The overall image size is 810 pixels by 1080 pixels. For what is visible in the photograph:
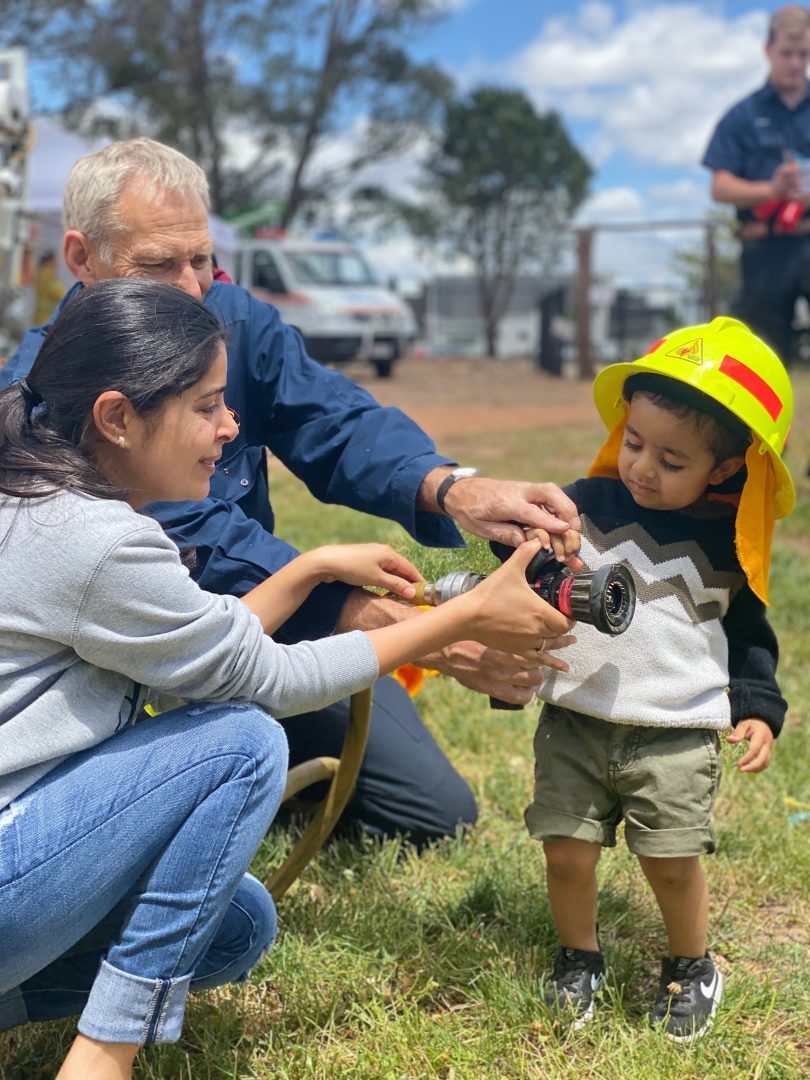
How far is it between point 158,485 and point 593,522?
83cm

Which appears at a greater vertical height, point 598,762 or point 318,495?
point 318,495

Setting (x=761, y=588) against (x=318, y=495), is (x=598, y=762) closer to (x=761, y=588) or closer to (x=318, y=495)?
(x=761, y=588)

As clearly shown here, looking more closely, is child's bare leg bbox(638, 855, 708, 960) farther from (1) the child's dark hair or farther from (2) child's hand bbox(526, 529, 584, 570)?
(1) the child's dark hair

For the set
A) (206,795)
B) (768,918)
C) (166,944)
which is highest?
(206,795)

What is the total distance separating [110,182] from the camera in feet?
8.34

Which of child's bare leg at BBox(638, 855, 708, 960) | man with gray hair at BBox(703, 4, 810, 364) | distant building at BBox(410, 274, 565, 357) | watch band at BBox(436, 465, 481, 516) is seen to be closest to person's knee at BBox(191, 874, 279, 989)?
child's bare leg at BBox(638, 855, 708, 960)

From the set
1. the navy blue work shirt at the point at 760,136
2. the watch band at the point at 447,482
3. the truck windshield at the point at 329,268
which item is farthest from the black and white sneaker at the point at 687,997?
the truck windshield at the point at 329,268

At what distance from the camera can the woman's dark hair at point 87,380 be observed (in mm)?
1820

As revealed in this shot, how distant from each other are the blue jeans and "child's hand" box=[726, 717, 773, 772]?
0.84m

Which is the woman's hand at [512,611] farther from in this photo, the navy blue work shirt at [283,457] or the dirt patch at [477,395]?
the dirt patch at [477,395]

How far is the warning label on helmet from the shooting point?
7.16ft

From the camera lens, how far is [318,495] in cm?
283

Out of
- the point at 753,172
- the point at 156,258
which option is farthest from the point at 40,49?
the point at 156,258

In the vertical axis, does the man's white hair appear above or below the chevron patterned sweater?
above
